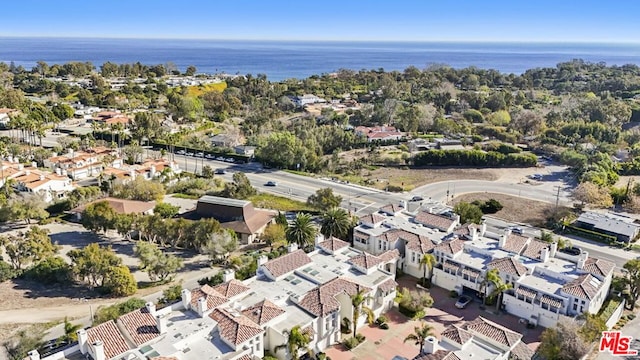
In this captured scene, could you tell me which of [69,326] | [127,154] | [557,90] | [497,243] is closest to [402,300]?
[497,243]

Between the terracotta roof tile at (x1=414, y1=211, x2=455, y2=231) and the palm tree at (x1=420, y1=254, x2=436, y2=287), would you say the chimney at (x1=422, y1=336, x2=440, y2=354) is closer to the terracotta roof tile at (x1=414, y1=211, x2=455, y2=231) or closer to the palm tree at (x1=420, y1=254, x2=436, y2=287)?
the palm tree at (x1=420, y1=254, x2=436, y2=287)

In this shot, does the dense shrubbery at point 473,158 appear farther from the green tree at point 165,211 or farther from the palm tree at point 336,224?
the green tree at point 165,211

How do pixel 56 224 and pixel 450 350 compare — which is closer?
pixel 450 350

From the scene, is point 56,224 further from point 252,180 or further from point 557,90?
point 557,90

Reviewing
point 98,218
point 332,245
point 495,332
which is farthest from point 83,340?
point 98,218

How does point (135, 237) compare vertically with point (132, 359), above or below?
below

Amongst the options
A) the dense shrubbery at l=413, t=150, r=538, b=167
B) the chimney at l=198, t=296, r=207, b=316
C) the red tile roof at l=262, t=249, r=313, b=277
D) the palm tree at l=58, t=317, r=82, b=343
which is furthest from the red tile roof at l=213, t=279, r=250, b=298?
the dense shrubbery at l=413, t=150, r=538, b=167

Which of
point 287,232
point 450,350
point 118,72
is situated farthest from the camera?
point 118,72
